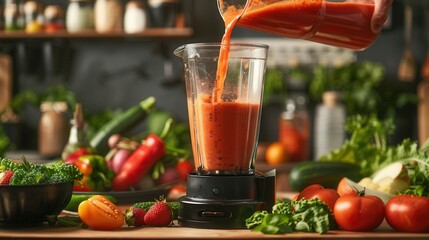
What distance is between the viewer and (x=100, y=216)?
142 cm

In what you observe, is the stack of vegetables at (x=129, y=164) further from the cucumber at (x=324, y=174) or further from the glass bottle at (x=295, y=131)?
the glass bottle at (x=295, y=131)

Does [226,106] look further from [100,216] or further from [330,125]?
[330,125]

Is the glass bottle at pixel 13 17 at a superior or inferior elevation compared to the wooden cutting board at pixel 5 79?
superior

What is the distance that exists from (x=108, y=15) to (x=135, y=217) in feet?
9.60

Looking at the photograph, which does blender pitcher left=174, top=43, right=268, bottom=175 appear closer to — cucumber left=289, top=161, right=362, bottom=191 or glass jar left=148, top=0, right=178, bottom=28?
cucumber left=289, top=161, right=362, bottom=191

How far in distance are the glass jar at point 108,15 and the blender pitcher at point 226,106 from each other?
276 cm

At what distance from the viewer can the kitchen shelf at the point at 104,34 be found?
4262mm

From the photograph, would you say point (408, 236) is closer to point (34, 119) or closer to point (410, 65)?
point (410, 65)

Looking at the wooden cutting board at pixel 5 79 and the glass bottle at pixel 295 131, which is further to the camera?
the wooden cutting board at pixel 5 79

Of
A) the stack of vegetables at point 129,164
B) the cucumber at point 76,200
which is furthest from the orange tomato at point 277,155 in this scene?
the cucumber at point 76,200

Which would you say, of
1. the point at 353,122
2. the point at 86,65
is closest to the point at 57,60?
the point at 86,65

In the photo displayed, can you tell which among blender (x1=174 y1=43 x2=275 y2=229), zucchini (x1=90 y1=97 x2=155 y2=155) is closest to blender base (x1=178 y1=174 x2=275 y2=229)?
blender (x1=174 y1=43 x2=275 y2=229)

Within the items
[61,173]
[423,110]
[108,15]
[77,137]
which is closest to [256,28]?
[61,173]

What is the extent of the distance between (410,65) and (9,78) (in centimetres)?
243
